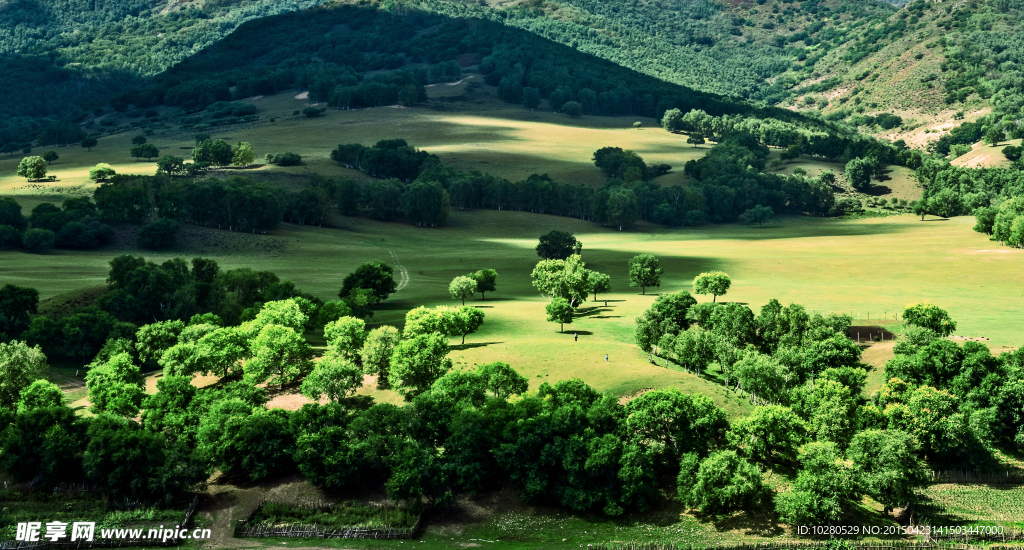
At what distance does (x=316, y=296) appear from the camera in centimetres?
13000

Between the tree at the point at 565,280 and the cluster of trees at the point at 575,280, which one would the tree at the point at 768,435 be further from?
the tree at the point at 565,280

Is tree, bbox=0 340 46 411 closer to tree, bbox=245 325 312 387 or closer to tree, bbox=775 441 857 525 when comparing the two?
tree, bbox=245 325 312 387

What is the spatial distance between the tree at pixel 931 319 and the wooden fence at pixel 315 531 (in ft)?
204

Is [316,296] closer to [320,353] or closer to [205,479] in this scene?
[320,353]

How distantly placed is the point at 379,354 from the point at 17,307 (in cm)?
4874

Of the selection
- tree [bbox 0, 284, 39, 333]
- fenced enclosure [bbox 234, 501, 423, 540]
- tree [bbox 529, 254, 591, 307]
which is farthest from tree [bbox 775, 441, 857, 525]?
tree [bbox 0, 284, 39, 333]

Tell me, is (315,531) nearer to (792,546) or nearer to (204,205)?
(792,546)

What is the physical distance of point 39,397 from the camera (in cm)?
8588

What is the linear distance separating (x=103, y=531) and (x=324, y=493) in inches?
630

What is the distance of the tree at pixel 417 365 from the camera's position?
296 feet

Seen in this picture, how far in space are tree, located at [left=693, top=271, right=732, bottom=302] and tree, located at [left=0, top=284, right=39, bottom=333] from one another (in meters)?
83.1

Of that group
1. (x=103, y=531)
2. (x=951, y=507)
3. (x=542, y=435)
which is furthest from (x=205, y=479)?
(x=951, y=507)

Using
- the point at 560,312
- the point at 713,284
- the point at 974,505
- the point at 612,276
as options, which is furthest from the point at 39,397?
the point at 612,276

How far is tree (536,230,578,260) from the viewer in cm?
16373
